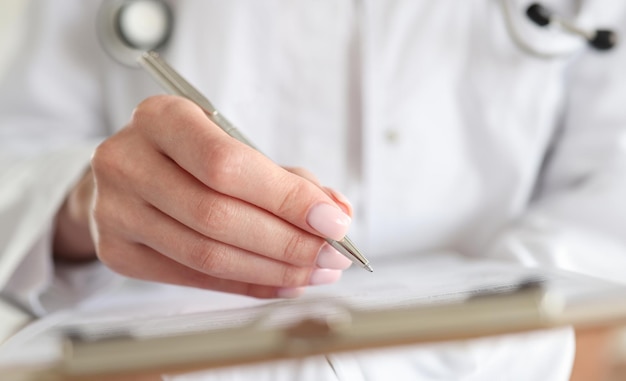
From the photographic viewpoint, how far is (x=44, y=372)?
0.22 meters

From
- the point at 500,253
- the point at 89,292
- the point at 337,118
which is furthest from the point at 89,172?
the point at 500,253

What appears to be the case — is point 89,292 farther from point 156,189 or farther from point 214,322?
point 214,322

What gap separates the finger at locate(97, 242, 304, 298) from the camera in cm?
40

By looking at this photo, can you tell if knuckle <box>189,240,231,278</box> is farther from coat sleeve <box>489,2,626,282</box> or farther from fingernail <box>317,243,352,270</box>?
coat sleeve <box>489,2,626,282</box>

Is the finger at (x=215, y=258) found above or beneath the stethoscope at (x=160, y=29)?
beneath

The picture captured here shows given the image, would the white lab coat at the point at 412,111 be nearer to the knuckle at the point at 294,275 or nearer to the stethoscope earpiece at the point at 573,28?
the stethoscope earpiece at the point at 573,28

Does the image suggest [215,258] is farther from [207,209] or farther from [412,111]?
[412,111]

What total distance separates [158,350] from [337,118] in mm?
387

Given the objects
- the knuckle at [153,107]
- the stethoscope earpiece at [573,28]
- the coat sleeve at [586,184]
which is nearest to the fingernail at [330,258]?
the knuckle at [153,107]

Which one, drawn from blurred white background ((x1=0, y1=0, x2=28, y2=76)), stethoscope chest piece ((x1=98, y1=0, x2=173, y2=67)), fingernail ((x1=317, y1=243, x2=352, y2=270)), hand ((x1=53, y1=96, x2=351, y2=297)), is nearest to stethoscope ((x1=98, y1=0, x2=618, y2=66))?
stethoscope chest piece ((x1=98, y1=0, x2=173, y2=67))

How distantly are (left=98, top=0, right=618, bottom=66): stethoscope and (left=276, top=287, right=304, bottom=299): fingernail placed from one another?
285 millimetres

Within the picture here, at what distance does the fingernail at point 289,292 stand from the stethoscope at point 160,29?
0.29 m

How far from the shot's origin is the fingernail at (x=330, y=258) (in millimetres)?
358

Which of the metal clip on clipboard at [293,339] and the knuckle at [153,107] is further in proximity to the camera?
the knuckle at [153,107]
